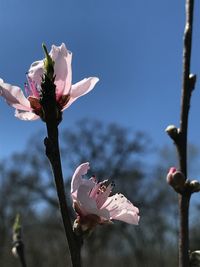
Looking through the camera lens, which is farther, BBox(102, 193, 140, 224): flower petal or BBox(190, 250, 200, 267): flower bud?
BBox(102, 193, 140, 224): flower petal

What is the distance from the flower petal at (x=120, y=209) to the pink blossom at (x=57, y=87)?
0.13m

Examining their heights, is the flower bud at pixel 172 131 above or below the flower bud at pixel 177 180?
above

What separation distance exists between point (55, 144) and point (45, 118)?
4 centimetres

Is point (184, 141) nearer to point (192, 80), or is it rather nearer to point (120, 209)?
point (192, 80)

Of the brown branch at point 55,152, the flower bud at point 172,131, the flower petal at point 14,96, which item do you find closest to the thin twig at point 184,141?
the flower bud at point 172,131

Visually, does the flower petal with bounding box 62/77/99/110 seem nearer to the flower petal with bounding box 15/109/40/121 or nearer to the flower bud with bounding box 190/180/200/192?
the flower petal with bounding box 15/109/40/121

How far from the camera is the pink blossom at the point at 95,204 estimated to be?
68 centimetres

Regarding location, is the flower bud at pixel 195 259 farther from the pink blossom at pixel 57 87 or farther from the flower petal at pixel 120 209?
the pink blossom at pixel 57 87

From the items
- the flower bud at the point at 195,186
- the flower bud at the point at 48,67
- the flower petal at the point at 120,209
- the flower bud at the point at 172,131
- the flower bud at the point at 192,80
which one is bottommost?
the flower bud at the point at 195,186

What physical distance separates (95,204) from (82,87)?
155 mm

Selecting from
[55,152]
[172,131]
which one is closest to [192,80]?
[172,131]

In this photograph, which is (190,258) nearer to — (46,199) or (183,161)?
(183,161)

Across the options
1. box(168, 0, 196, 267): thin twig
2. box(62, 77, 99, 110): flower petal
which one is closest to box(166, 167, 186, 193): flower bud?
box(168, 0, 196, 267): thin twig

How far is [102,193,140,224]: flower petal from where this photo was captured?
0.71m
